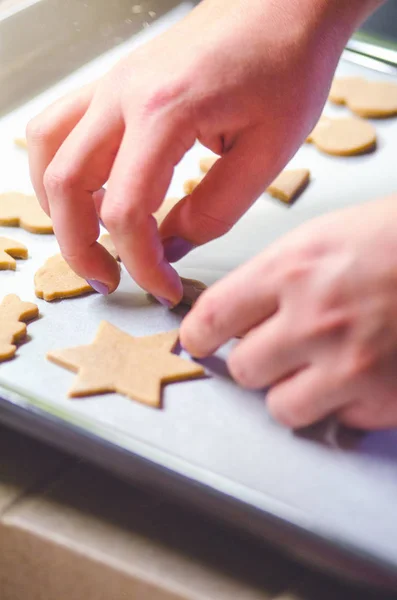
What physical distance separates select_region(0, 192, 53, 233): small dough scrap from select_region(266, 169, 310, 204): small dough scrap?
28 centimetres

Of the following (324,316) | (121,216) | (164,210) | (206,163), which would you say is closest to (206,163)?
(206,163)

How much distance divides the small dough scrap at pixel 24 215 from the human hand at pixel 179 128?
0.28ft

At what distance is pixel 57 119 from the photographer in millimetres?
731

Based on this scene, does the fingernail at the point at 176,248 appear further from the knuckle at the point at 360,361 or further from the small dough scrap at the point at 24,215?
the knuckle at the point at 360,361

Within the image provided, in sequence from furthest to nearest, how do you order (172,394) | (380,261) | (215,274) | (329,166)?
(329,166) → (215,274) → (172,394) → (380,261)

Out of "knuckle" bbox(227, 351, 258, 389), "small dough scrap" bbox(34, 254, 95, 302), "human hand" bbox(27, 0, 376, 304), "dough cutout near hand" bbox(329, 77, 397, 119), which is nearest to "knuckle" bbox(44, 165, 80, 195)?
"human hand" bbox(27, 0, 376, 304)

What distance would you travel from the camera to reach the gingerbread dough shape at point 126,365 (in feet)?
2.06

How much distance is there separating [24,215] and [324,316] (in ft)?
1.48

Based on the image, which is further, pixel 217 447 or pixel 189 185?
pixel 189 185

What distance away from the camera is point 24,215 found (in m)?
0.85

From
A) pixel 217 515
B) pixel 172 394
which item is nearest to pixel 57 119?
pixel 172 394

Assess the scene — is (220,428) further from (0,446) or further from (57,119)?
(57,119)

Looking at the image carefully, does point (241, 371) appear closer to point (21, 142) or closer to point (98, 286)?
point (98, 286)

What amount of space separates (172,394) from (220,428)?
0.06 meters
